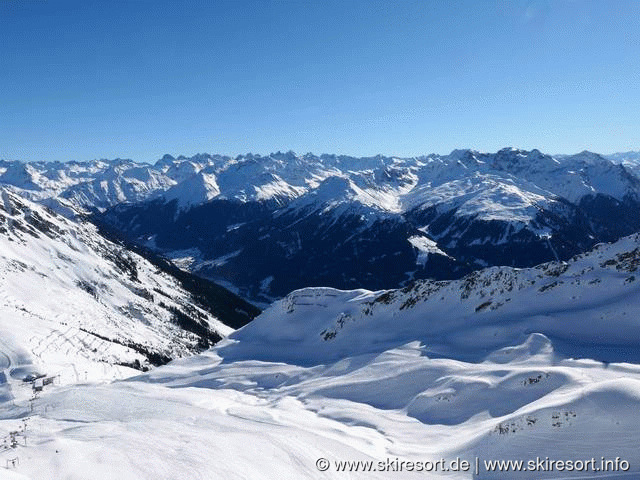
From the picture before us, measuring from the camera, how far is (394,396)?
21.4 metres

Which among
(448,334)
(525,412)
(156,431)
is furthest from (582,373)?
(156,431)

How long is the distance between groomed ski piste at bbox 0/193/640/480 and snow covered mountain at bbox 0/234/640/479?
8 centimetres

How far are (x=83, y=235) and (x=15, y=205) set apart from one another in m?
22.7

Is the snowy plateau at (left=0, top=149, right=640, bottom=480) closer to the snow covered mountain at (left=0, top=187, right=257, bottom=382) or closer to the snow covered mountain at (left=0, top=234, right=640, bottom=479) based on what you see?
the snow covered mountain at (left=0, top=234, right=640, bottom=479)

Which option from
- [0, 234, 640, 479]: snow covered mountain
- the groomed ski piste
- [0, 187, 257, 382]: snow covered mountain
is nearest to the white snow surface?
[0, 187, 257, 382]: snow covered mountain

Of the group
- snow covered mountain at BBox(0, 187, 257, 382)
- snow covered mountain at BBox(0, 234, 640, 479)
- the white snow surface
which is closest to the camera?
snow covered mountain at BBox(0, 234, 640, 479)

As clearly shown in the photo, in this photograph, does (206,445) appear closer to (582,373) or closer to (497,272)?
(582,373)

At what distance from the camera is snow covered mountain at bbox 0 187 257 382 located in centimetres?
6519

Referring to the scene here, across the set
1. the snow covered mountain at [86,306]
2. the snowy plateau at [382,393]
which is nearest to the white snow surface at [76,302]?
the snow covered mountain at [86,306]

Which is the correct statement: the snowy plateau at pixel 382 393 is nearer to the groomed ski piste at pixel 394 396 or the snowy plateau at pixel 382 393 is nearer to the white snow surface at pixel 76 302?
the groomed ski piste at pixel 394 396

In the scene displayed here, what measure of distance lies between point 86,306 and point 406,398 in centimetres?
10482

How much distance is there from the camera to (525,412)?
50.0 feet

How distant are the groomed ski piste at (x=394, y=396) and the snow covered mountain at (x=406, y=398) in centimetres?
8

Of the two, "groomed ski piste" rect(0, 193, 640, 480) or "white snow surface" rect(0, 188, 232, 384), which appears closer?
"groomed ski piste" rect(0, 193, 640, 480)
